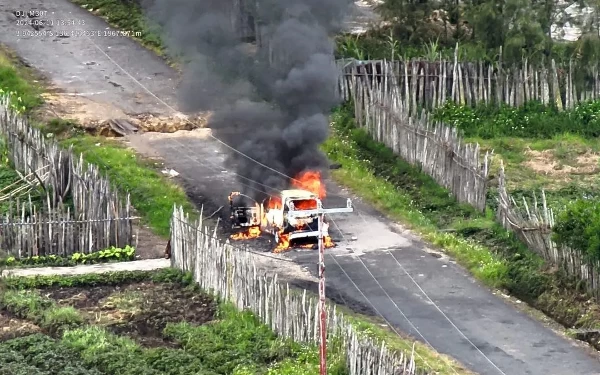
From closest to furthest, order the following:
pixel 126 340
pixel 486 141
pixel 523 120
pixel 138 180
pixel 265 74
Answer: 1. pixel 126 340
2. pixel 265 74
3. pixel 138 180
4. pixel 486 141
5. pixel 523 120

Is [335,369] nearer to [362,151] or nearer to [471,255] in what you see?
[471,255]

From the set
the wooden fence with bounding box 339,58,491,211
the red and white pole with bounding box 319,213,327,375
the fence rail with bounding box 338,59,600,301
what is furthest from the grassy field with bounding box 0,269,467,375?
the fence rail with bounding box 338,59,600,301

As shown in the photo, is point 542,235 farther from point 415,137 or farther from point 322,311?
point 415,137

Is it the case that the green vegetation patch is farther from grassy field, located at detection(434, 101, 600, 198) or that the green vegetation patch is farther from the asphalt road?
grassy field, located at detection(434, 101, 600, 198)

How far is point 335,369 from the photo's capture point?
66.5 ft

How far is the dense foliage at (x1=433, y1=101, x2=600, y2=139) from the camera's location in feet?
110

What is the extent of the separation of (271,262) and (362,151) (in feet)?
24.9

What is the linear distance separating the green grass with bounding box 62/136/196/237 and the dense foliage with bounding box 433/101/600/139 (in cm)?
741

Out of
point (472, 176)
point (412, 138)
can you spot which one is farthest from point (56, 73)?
point (472, 176)

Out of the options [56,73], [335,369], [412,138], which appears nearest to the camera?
[335,369]

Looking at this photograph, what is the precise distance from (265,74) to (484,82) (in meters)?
7.69

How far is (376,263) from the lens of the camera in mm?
26453

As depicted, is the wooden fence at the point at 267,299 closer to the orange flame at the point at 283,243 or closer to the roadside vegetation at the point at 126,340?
the roadside vegetation at the point at 126,340
